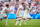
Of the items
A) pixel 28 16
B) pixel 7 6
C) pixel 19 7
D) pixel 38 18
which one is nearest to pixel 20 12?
pixel 19 7

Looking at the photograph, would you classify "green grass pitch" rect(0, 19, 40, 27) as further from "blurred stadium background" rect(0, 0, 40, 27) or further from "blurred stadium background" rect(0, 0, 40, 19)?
"blurred stadium background" rect(0, 0, 40, 19)

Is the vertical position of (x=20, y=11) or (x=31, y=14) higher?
(x=20, y=11)

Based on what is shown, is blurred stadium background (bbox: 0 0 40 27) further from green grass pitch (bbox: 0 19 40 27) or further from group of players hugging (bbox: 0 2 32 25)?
group of players hugging (bbox: 0 2 32 25)

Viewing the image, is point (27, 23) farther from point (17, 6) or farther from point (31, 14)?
point (17, 6)

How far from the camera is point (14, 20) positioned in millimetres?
2580

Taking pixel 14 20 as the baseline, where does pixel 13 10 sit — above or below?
above

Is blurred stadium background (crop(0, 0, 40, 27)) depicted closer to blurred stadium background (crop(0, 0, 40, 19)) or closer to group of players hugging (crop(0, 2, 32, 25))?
blurred stadium background (crop(0, 0, 40, 19))

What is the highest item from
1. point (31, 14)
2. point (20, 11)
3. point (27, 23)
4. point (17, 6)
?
point (17, 6)

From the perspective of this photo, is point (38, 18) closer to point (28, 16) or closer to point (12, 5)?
point (28, 16)

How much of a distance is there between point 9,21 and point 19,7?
0.72m

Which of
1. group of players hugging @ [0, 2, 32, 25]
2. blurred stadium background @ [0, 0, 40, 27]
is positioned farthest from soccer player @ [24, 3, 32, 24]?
blurred stadium background @ [0, 0, 40, 27]

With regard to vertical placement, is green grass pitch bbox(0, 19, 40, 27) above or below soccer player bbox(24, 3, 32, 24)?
below

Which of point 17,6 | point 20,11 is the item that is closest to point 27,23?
point 20,11

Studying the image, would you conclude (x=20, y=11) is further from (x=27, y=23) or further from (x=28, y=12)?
(x=27, y=23)
